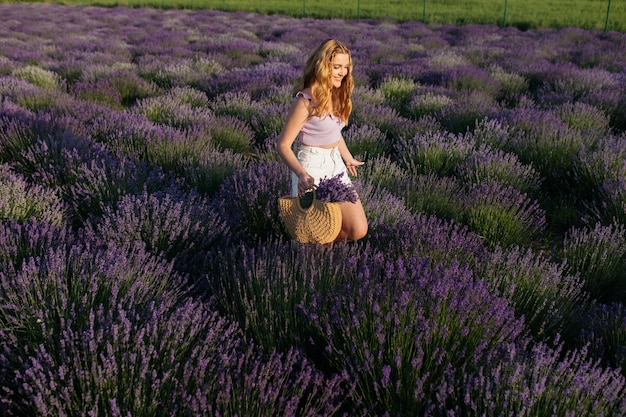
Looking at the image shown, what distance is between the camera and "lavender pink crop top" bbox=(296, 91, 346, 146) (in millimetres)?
2961

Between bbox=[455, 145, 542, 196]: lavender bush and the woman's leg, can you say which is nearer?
the woman's leg

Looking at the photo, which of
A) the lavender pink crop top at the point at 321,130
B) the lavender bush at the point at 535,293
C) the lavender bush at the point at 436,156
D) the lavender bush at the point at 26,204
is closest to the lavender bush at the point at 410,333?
the lavender bush at the point at 535,293

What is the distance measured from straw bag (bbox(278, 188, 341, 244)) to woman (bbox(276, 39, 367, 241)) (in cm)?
11

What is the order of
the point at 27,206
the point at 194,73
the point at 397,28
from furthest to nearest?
1. the point at 397,28
2. the point at 194,73
3. the point at 27,206

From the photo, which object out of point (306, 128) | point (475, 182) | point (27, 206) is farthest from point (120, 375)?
point (475, 182)

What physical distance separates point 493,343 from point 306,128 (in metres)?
1.58

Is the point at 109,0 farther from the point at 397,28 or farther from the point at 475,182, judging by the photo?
the point at 475,182

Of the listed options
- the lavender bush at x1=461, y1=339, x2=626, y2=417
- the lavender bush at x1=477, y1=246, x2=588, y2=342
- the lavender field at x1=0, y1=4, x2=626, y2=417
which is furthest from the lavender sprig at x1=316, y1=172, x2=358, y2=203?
the lavender bush at x1=461, y1=339, x2=626, y2=417

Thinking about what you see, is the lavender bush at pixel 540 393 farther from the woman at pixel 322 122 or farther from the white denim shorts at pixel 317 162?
the white denim shorts at pixel 317 162

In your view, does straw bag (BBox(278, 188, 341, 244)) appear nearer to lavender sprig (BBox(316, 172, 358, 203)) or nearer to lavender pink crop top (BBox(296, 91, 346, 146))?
lavender sprig (BBox(316, 172, 358, 203))

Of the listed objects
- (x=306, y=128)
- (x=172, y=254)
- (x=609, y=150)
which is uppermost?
(x=306, y=128)

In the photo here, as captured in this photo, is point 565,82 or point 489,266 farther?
point 565,82

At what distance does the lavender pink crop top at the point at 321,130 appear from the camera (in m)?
2.96

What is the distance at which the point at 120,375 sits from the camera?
183cm
